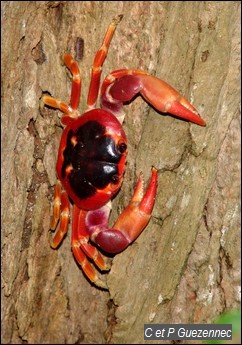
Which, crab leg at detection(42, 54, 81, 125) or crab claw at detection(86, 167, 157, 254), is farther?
crab leg at detection(42, 54, 81, 125)

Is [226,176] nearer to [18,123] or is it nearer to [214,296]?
[214,296]

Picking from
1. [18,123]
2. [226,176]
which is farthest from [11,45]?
[226,176]

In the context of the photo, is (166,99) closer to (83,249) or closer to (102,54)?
(102,54)

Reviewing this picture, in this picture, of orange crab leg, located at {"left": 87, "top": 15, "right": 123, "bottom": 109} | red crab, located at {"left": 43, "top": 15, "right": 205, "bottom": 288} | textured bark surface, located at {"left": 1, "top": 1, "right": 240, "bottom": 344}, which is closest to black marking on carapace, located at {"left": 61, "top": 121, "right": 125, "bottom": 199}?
red crab, located at {"left": 43, "top": 15, "right": 205, "bottom": 288}

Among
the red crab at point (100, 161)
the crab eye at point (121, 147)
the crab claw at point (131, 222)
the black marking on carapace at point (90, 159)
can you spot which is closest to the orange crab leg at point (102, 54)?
the red crab at point (100, 161)

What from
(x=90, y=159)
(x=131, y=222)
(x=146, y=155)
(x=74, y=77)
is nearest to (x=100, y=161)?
(x=90, y=159)

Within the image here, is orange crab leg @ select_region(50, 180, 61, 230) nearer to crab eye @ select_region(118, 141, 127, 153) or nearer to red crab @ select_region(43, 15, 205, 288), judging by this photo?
red crab @ select_region(43, 15, 205, 288)

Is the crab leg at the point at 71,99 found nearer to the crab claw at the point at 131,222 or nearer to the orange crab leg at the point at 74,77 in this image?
the orange crab leg at the point at 74,77

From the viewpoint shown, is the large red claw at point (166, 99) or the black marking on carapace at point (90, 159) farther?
the black marking on carapace at point (90, 159)
